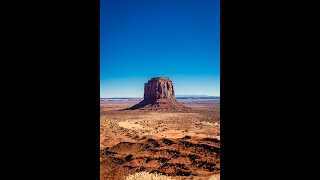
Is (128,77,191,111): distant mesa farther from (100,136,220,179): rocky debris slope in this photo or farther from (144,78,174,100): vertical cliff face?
(100,136,220,179): rocky debris slope

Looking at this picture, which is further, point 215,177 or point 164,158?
point 164,158

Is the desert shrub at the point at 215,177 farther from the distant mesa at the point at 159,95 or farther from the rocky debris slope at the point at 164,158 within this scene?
the distant mesa at the point at 159,95

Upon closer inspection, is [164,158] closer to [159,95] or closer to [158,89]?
[158,89]

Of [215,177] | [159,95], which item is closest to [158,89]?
[159,95]
